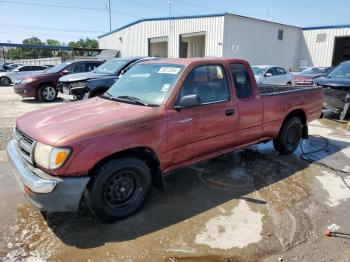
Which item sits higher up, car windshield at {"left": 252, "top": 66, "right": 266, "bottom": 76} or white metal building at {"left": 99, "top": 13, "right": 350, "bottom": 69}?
white metal building at {"left": 99, "top": 13, "right": 350, "bottom": 69}

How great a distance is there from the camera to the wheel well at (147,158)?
3467mm

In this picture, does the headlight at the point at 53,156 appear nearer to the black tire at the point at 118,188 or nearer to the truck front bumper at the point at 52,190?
the truck front bumper at the point at 52,190

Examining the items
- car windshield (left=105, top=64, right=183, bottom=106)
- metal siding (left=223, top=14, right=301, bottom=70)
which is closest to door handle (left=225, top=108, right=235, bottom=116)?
car windshield (left=105, top=64, right=183, bottom=106)

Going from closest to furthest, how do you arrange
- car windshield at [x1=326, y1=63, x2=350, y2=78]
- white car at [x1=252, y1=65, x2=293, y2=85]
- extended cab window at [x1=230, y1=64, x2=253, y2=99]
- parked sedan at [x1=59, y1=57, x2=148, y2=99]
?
extended cab window at [x1=230, y1=64, x2=253, y2=99]
parked sedan at [x1=59, y1=57, x2=148, y2=99]
car windshield at [x1=326, y1=63, x2=350, y2=78]
white car at [x1=252, y1=65, x2=293, y2=85]

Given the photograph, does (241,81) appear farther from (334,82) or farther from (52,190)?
(334,82)

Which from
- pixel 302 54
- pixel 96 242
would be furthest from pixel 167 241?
pixel 302 54

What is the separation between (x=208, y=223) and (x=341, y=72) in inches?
339

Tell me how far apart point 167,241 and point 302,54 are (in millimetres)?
29576

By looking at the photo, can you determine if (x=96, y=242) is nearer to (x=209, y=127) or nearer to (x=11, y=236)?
(x=11, y=236)

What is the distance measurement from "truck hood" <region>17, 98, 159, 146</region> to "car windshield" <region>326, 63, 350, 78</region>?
8343 mm

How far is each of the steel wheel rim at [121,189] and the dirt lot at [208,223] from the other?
9.2 inches

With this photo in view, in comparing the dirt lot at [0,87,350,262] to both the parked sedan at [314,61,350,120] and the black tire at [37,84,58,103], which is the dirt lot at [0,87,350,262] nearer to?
the parked sedan at [314,61,350,120]

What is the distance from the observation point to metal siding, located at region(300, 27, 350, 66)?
26844mm

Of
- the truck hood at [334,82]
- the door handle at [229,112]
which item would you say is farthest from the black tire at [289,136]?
the truck hood at [334,82]
